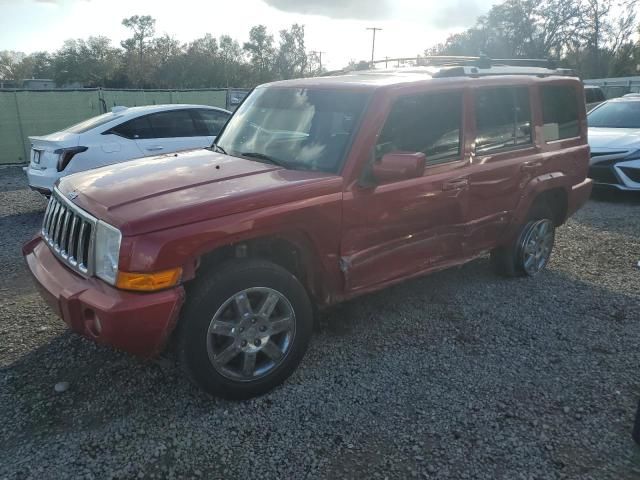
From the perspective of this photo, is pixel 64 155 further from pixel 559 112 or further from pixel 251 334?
pixel 559 112

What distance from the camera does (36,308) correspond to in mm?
4477

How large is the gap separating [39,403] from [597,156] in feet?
28.3

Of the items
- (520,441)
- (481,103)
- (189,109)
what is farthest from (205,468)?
(189,109)

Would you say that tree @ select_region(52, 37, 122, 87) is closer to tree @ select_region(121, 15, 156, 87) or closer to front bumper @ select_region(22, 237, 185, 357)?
tree @ select_region(121, 15, 156, 87)

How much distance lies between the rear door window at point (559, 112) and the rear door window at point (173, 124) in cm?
539

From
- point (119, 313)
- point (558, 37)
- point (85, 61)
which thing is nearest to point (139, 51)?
point (85, 61)

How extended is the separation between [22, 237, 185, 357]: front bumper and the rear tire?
11.0 feet

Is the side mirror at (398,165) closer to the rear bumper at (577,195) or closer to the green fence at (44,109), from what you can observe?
the rear bumper at (577,195)

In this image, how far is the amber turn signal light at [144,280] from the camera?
279 centimetres

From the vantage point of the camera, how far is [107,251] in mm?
2889

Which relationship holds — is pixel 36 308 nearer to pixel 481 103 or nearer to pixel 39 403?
pixel 39 403

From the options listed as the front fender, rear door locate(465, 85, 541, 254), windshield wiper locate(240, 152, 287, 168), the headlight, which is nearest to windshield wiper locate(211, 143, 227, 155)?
windshield wiper locate(240, 152, 287, 168)

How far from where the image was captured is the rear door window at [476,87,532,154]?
435 cm

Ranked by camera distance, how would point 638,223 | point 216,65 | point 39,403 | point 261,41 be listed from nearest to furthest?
point 39,403 < point 638,223 < point 216,65 < point 261,41
